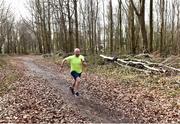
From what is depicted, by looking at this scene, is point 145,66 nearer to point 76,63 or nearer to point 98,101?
point 76,63

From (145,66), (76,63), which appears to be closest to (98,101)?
(76,63)

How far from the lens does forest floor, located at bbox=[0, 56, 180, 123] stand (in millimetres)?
10406

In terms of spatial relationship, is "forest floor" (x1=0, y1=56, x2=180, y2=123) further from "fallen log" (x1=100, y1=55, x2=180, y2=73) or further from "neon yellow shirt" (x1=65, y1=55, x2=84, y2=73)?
"neon yellow shirt" (x1=65, y1=55, x2=84, y2=73)

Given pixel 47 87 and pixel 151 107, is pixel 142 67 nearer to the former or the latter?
pixel 47 87

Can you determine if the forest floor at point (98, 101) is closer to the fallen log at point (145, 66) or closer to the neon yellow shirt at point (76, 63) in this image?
the fallen log at point (145, 66)

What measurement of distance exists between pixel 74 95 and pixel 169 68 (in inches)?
259

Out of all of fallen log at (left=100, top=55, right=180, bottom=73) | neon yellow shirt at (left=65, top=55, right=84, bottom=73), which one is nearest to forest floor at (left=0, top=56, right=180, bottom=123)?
fallen log at (left=100, top=55, right=180, bottom=73)

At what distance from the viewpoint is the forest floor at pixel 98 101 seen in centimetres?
1041

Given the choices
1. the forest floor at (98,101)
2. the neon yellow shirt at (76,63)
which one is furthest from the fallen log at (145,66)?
the neon yellow shirt at (76,63)

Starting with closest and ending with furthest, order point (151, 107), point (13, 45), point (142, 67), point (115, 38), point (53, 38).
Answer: point (151, 107)
point (142, 67)
point (115, 38)
point (53, 38)
point (13, 45)

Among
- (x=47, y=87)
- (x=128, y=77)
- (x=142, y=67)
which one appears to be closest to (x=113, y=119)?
(x=47, y=87)

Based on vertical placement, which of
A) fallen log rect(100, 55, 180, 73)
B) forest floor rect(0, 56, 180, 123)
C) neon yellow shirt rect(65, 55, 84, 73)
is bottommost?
forest floor rect(0, 56, 180, 123)

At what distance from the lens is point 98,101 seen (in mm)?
13172

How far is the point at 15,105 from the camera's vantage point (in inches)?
468
